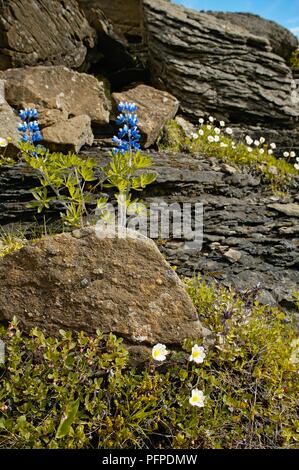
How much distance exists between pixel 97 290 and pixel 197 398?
42.2 inches

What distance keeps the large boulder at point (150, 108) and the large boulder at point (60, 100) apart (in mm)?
505

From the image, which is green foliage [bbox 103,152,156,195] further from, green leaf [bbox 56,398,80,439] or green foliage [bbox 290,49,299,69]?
green foliage [bbox 290,49,299,69]

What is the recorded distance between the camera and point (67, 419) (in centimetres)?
234

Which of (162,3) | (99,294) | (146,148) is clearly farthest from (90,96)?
(99,294)

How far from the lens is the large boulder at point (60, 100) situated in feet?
17.9

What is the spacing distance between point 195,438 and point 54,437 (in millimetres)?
946

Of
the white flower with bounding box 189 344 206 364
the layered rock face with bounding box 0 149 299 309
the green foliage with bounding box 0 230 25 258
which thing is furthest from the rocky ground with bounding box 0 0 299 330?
the white flower with bounding box 189 344 206 364

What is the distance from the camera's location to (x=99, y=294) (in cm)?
289

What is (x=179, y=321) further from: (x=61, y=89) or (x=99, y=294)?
(x=61, y=89)

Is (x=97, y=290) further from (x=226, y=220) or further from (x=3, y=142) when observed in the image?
(x=3, y=142)

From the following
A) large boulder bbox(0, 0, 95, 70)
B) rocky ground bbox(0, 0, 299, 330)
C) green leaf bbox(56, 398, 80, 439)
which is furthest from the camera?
large boulder bbox(0, 0, 95, 70)

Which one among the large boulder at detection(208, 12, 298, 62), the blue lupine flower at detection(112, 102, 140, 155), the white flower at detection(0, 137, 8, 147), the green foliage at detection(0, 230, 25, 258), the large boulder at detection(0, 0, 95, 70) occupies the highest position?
the large boulder at detection(208, 12, 298, 62)

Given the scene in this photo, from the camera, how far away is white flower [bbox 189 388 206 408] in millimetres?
2525

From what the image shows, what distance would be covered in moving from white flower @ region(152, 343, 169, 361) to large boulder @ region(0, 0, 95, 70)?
5.69 meters
